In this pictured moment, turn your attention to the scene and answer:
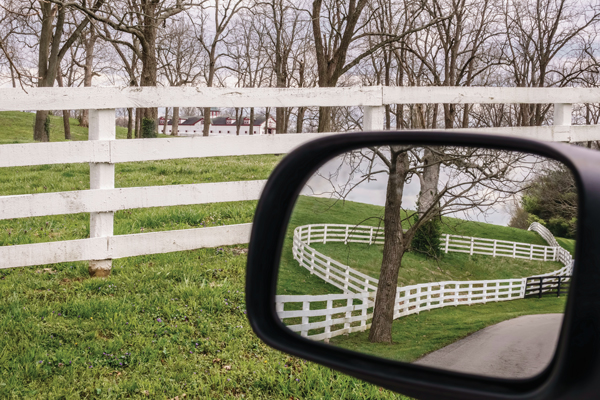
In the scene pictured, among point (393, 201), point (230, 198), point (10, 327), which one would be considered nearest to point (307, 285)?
point (393, 201)

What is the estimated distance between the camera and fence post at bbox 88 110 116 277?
4.75m

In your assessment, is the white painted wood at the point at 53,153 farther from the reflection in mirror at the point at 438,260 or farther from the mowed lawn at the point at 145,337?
the reflection in mirror at the point at 438,260

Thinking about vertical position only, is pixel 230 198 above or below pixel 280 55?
below

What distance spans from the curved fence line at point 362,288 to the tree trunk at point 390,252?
0.02 meters

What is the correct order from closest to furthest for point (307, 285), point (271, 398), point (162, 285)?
point (307, 285), point (271, 398), point (162, 285)

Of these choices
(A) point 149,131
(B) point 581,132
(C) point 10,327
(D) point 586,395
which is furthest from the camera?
(A) point 149,131

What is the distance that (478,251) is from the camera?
116 cm

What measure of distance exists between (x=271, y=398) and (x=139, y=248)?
8.78 feet

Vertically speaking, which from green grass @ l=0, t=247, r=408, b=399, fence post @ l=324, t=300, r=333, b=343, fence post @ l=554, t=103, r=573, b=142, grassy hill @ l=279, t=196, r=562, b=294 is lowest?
green grass @ l=0, t=247, r=408, b=399

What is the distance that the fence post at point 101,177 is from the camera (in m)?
4.75

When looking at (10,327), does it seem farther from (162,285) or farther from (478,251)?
(478,251)

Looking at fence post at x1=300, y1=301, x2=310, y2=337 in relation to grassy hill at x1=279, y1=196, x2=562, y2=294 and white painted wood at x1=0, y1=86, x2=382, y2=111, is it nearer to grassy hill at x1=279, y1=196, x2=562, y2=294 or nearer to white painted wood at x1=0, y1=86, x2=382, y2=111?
grassy hill at x1=279, y1=196, x2=562, y2=294

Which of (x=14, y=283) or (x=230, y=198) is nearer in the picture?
(x=14, y=283)

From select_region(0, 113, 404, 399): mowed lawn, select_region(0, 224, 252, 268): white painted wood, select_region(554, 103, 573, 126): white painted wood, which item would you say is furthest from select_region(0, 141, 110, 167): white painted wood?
select_region(554, 103, 573, 126): white painted wood
